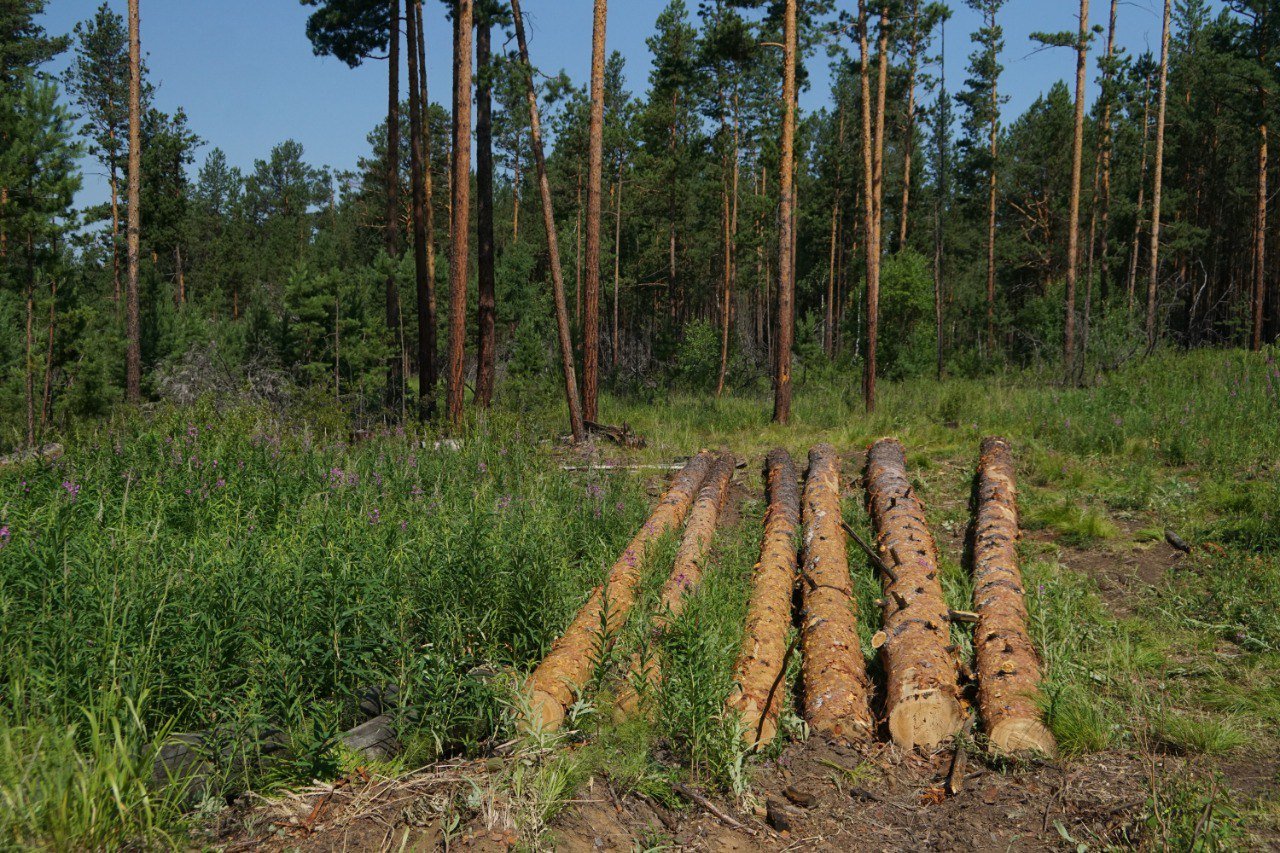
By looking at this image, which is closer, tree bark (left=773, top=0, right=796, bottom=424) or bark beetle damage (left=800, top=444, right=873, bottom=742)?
bark beetle damage (left=800, top=444, right=873, bottom=742)

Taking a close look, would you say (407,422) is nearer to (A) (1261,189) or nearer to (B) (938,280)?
(B) (938,280)

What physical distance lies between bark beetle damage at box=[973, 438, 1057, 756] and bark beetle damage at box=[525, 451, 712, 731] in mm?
2080

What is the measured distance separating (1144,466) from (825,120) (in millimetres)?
39812

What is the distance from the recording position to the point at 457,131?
11.9 metres

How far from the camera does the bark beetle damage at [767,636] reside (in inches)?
160

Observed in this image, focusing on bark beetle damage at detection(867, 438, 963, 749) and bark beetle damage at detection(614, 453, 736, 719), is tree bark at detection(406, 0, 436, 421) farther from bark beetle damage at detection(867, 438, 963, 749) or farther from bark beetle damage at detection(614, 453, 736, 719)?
bark beetle damage at detection(867, 438, 963, 749)

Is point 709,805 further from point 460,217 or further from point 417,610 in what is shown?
point 460,217

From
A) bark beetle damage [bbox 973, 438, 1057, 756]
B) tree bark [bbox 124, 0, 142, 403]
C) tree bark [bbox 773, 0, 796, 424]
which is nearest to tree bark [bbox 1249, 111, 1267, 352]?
tree bark [bbox 773, 0, 796, 424]

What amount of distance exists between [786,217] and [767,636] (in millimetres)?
10001

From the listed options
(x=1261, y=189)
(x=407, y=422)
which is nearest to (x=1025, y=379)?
(x=1261, y=189)

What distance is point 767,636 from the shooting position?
186 inches

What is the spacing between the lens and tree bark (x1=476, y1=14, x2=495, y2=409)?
13648mm

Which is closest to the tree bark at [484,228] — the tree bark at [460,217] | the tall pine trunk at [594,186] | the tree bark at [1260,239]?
the tree bark at [460,217]

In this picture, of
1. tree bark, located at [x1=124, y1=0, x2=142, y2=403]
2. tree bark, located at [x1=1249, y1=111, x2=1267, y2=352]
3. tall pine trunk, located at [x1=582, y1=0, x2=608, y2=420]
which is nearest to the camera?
tall pine trunk, located at [x1=582, y1=0, x2=608, y2=420]
